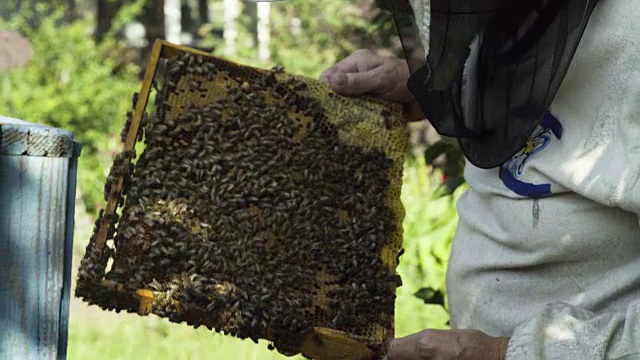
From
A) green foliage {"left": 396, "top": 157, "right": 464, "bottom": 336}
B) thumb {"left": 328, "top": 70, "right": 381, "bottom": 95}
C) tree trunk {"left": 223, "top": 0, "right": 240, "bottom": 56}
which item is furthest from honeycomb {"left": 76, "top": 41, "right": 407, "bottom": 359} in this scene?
tree trunk {"left": 223, "top": 0, "right": 240, "bottom": 56}

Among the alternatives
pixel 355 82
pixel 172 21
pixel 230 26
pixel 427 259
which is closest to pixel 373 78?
pixel 355 82

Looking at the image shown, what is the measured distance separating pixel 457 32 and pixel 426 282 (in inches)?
94.6

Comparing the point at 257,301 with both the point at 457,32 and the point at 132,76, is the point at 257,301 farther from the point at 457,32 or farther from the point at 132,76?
the point at 132,76

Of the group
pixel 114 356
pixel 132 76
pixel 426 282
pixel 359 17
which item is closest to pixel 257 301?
pixel 426 282

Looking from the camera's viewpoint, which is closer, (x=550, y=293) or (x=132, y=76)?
(x=550, y=293)

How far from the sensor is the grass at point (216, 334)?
4488 millimetres

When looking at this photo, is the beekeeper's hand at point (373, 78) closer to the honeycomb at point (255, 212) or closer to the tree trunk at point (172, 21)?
the honeycomb at point (255, 212)

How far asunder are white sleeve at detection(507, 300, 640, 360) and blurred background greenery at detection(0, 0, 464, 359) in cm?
180

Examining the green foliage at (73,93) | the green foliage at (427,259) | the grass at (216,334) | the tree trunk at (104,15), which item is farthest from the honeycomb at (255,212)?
the tree trunk at (104,15)

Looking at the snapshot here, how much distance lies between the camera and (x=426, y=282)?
4418 mm

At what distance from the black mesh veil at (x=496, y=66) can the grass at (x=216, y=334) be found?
2.19 metres

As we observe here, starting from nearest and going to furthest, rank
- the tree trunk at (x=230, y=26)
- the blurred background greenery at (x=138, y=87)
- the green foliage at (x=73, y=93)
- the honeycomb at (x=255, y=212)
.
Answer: the honeycomb at (x=255, y=212) < the blurred background greenery at (x=138, y=87) < the green foliage at (x=73, y=93) < the tree trunk at (x=230, y=26)

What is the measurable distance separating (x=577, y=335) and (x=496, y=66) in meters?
0.59

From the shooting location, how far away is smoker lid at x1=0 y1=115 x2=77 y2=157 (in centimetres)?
195
